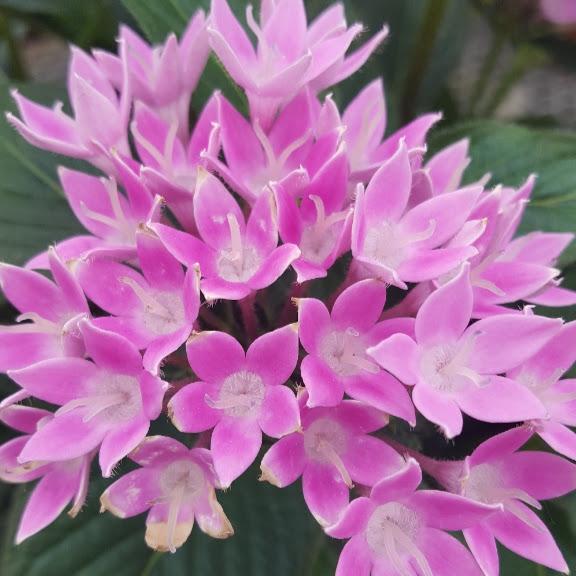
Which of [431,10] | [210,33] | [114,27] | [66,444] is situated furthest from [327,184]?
[114,27]

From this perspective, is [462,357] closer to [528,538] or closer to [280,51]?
[528,538]

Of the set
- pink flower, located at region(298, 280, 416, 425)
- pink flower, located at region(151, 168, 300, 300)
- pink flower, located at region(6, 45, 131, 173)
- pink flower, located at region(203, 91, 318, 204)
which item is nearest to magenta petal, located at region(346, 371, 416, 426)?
pink flower, located at region(298, 280, 416, 425)

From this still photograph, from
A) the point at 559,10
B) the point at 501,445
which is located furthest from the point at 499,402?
the point at 559,10

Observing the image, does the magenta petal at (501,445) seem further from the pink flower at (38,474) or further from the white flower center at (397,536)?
the pink flower at (38,474)

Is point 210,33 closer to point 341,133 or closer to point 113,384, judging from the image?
point 341,133

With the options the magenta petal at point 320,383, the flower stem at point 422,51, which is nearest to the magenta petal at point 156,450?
the magenta petal at point 320,383
